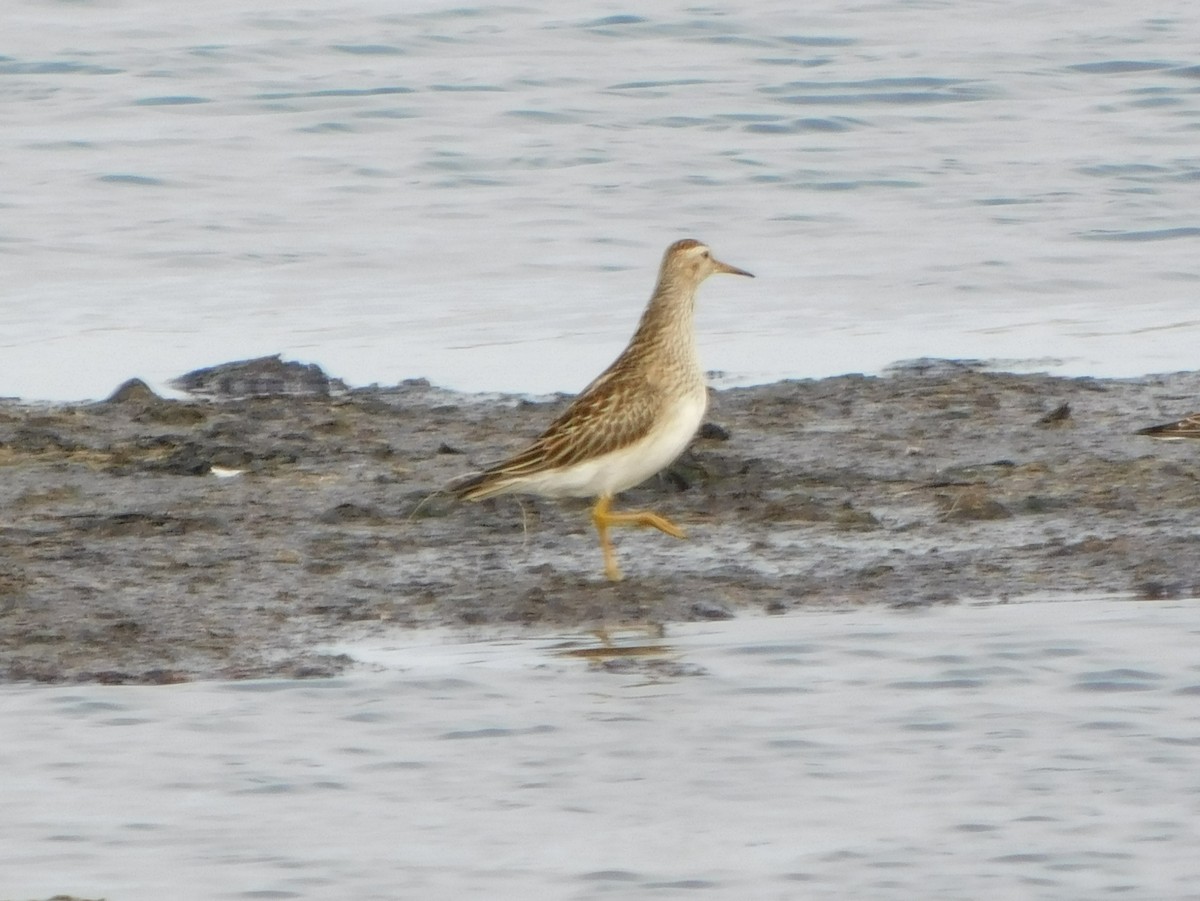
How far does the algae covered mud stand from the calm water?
1560mm

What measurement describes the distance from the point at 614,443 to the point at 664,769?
2.14m

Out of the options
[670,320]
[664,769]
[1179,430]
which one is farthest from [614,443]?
[1179,430]

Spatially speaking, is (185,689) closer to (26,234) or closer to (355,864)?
(355,864)

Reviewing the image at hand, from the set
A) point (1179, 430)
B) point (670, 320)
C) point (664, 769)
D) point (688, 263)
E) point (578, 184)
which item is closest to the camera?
point (664, 769)

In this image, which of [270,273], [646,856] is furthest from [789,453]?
[270,273]

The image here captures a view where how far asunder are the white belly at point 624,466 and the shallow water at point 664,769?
91 cm

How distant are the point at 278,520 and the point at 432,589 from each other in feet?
3.54

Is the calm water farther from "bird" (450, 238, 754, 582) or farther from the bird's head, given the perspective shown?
"bird" (450, 238, 754, 582)

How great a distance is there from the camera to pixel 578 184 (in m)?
18.4

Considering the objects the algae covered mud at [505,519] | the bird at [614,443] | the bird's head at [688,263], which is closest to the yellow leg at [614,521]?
the bird at [614,443]

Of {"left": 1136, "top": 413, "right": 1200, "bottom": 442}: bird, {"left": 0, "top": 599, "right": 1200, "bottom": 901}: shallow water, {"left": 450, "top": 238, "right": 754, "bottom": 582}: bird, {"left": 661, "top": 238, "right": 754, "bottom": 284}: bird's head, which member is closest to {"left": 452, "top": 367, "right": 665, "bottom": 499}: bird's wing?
{"left": 450, "top": 238, "right": 754, "bottom": 582}: bird

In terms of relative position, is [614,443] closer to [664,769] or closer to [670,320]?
[670,320]

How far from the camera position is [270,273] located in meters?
15.7

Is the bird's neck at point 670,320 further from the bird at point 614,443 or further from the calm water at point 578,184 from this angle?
the calm water at point 578,184
